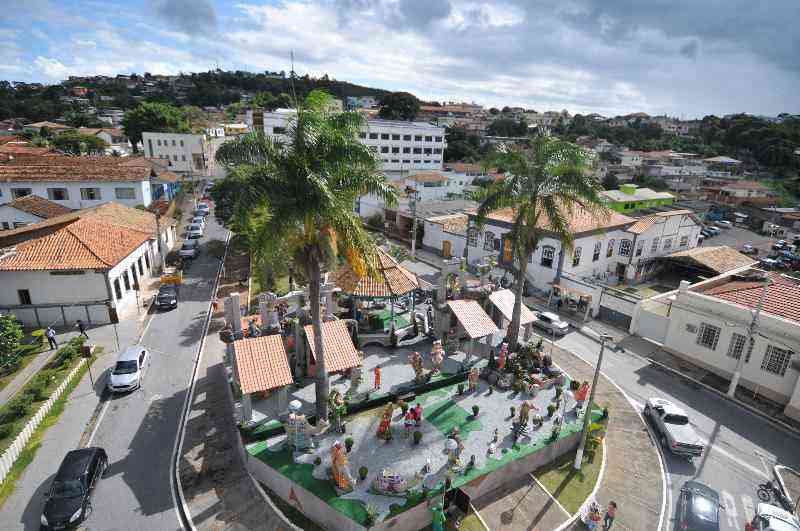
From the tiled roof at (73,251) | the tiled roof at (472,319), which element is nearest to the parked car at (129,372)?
the tiled roof at (73,251)

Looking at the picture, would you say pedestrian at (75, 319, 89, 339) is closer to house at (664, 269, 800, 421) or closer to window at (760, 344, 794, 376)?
house at (664, 269, 800, 421)

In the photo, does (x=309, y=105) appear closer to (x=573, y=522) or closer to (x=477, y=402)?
(x=477, y=402)

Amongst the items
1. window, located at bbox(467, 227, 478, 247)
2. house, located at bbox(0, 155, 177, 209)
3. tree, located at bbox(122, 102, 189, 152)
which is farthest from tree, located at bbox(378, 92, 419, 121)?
window, located at bbox(467, 227, 478, 247)

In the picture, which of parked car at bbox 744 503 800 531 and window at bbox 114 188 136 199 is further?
window at bbox 114 188 136 199

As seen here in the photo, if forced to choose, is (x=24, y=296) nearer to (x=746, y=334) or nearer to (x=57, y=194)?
(x=57, y=194)

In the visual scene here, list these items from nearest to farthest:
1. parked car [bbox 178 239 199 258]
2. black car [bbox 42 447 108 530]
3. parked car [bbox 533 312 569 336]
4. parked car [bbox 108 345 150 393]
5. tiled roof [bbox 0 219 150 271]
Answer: black car [bbox 42 447 108 530] → parked car [bbox 108 345 150 393] → tiled roof [bbox 0 219 150 271] → parked car [bbox 533 312 569 336] → parked car [bbox 178 239 199 258]

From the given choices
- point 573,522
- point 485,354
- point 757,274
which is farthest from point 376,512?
point 757,274

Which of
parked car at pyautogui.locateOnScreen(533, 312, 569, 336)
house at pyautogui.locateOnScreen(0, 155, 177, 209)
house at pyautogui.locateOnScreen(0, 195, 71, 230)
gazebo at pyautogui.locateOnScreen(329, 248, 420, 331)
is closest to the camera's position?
gazebo at pyautogui.locateOnScreen(329, 248, 420, 331)

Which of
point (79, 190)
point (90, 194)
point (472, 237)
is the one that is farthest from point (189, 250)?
point (472, 237)
